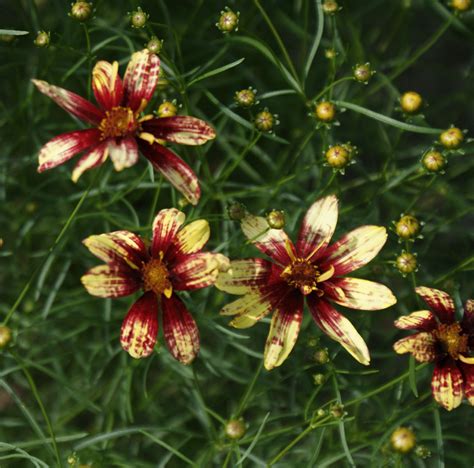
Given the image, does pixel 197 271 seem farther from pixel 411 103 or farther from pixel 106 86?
pixel 411 103

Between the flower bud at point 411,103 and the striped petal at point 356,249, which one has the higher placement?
the flower bud at point 411,103

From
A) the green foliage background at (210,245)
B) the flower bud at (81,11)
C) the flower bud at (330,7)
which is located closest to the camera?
the flower bud at (81,11)

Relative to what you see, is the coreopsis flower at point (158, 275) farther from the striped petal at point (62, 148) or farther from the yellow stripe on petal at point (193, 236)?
the striped petal at point (62, 148)

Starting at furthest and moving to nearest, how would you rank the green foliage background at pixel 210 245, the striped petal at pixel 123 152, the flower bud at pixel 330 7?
the green foliage background at pixel 210 245, the flower bud at pixel 330 7, the striped petal at pixel 123 152

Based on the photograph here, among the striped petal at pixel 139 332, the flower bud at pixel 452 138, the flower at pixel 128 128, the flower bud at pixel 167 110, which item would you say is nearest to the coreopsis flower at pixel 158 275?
the striped petal at pixel 139 332

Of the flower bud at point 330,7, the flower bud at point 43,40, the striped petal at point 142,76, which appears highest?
the flower bud at point 330,7

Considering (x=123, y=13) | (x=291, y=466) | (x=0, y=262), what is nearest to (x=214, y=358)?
(x=291, y=466)

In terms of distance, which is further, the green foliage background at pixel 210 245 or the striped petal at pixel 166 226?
the green foliage background at pixel 210 245
